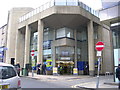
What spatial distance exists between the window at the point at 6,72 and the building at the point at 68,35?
18.4m

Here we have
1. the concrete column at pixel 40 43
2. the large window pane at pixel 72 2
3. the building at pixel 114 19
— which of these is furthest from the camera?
the concrete column at pixel 40 43

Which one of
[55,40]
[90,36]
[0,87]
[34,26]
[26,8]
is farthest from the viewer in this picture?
Answer: [26,8]

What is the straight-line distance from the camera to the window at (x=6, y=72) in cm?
536

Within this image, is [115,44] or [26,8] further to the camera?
[26,8]

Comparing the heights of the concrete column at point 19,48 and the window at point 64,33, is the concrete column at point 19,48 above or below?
below

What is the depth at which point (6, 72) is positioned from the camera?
5551mm

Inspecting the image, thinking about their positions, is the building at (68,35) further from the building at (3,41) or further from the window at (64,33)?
the building at (3,41)

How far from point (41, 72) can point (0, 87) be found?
18.1m

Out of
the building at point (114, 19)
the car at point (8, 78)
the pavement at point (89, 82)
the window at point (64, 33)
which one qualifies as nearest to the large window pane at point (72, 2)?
the window at point (64, 33)

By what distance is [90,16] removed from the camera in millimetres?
25812

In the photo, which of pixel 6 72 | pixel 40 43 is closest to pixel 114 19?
pixel 6 72

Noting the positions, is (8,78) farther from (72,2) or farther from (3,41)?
(3,41)

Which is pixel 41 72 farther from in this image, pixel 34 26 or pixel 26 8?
pixel 26 8

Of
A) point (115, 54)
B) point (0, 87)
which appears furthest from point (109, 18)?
point (0, 87)
